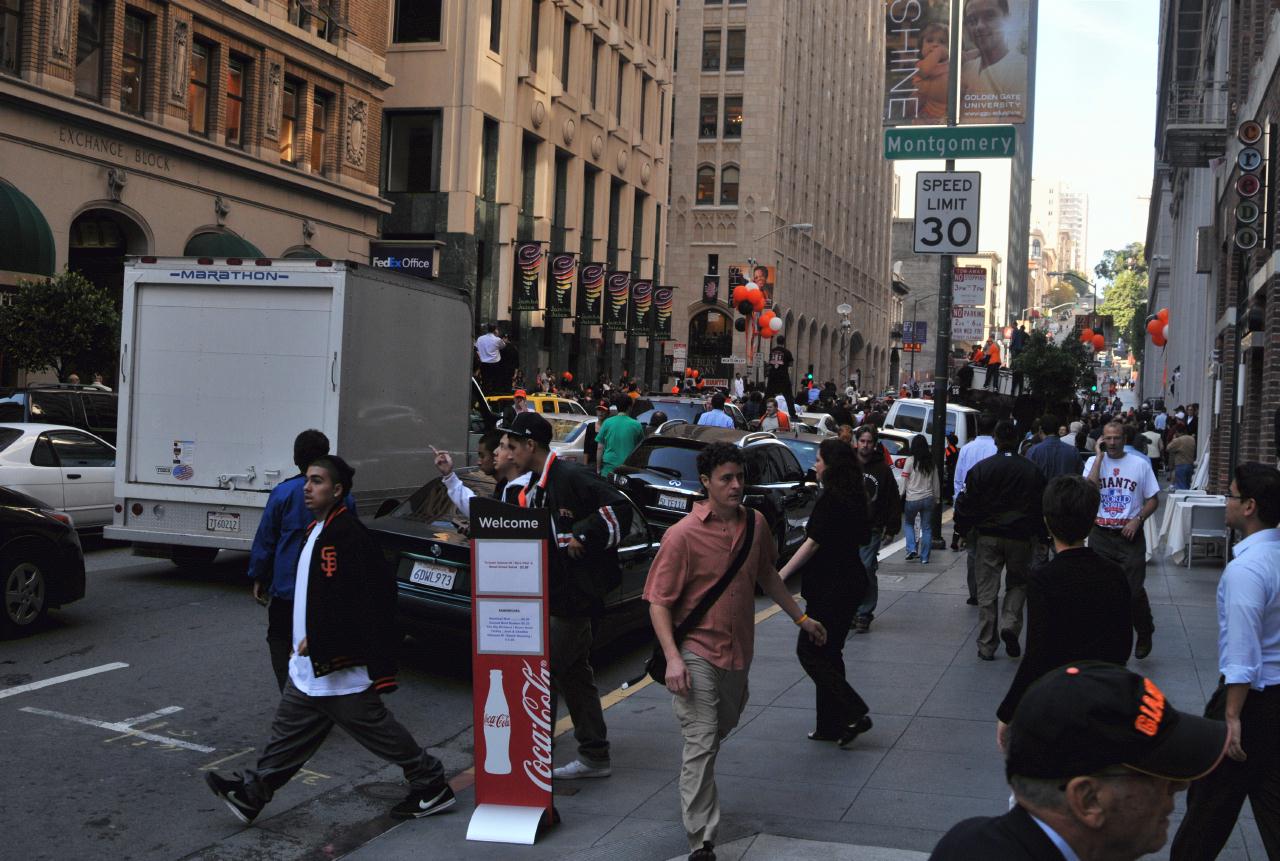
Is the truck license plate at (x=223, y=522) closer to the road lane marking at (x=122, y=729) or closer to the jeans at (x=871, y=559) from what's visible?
the road lane marking at (x=122, y=729)

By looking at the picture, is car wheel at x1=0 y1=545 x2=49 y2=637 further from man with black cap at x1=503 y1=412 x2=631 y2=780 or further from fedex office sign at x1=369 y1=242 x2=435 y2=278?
fedex office sign at x1=369 y1=242 x2=435 y2=278

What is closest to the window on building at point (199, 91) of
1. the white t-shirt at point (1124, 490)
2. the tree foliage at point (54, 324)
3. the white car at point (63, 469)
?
the tree foliage at point (54, 324)

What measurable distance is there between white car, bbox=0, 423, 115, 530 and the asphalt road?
2.45 meters

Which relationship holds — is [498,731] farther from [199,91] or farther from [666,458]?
[199,91]

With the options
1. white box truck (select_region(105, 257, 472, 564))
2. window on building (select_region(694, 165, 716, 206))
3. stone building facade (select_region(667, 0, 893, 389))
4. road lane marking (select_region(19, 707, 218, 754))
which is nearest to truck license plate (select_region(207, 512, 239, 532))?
white box truck (select_region(105, 257, 472, 564))

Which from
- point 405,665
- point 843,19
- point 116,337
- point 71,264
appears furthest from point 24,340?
point 843,19

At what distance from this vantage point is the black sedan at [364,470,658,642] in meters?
9.55

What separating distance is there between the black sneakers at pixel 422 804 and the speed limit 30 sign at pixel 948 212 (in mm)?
11517

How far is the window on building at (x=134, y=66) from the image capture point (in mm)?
27188

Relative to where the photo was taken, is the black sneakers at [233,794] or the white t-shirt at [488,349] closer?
the black sneakers at [233,794]

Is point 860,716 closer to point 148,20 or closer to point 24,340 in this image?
point 24,340

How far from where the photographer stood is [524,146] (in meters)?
45.9

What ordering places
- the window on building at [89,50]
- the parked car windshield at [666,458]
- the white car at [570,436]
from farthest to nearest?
the window on building at [89,50] → the white car at [570,436] → the parked car windshield at [666,458]

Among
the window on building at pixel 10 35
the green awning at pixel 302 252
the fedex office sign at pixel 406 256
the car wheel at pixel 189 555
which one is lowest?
the car wheel at pixel 189 555
